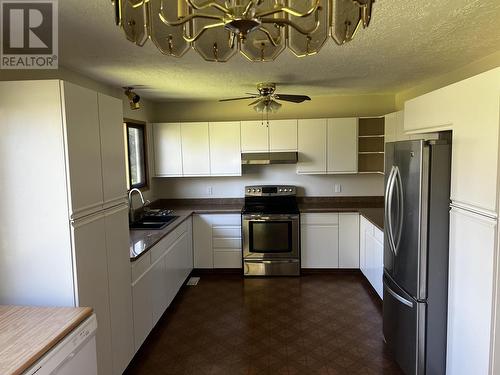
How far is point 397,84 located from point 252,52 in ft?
9.79

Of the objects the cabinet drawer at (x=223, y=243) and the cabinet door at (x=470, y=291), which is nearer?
the cabinet door at (x=470, y=291)

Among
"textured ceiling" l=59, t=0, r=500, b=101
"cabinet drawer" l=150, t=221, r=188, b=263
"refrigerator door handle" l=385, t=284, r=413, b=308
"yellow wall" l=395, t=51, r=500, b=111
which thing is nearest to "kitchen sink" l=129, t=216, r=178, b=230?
"cabinet drawer" l=150, t=221, r=188, b=263

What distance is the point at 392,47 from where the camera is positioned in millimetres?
2436

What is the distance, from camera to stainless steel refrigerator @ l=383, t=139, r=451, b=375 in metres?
2.10

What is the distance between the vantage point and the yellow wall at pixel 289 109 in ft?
15.6

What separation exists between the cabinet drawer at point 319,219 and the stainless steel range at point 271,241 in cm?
11

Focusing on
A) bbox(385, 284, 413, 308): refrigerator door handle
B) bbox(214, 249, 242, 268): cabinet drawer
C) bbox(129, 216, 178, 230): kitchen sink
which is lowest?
bbox(214, 249, 242, 268): cabinet drawer

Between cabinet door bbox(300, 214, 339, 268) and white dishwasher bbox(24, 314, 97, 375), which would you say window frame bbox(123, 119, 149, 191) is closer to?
cabinet door bbox(300, 214, 339, 268)

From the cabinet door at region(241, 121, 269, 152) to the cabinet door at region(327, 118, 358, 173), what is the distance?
2.72ft

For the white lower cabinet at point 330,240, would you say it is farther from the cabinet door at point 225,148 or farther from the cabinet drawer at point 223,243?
the cabinet door at point 225,148

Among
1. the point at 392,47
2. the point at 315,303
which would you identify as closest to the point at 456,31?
the point at 392,47

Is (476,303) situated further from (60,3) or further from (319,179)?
(319,179)

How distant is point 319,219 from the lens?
443cm

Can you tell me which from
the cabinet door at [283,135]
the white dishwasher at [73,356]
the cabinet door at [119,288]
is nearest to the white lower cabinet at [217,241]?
the cabinet door at [283,135]
